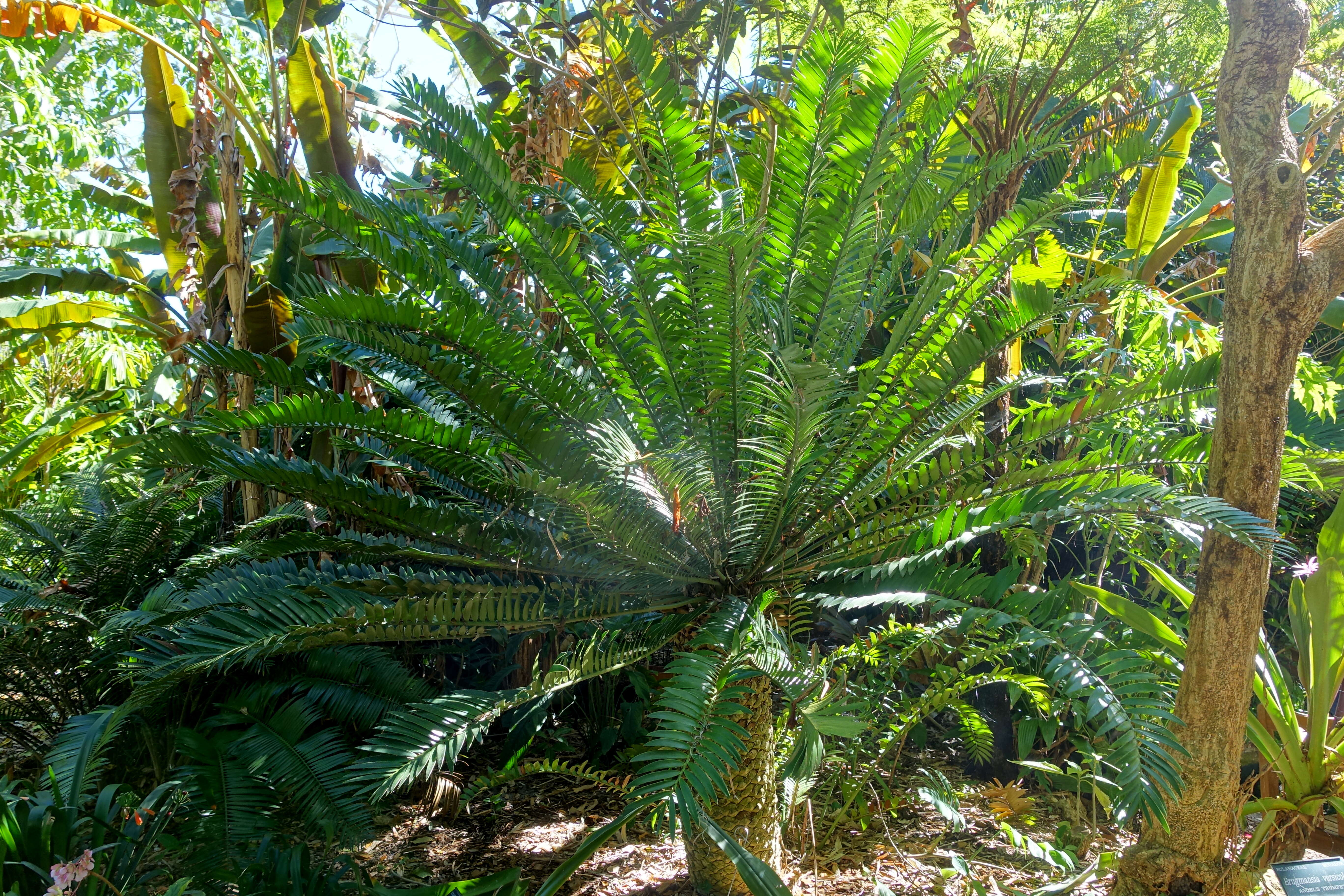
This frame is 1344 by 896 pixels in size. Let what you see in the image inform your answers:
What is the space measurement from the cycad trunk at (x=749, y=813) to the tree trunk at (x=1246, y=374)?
109 centimetres

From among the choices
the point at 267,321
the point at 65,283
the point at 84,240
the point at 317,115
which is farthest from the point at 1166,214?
the point at 84,240

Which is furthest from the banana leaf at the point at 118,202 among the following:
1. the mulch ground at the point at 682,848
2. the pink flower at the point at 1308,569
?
the pink flower at the point at 1308,569

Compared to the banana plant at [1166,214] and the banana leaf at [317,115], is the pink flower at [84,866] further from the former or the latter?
the banana plant at [1166,214]

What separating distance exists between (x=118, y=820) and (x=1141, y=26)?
5.17 metres

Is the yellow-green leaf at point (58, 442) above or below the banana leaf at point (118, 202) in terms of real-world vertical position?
below

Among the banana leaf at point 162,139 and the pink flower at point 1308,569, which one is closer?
the pink flower at point 1308,569

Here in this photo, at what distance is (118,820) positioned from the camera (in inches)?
111

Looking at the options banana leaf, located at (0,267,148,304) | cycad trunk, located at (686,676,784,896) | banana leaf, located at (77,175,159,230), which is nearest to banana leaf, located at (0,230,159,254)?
banana leaf, located at (77,175,159,230)

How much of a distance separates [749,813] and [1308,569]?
176 cm

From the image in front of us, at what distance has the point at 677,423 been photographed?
2650 mm

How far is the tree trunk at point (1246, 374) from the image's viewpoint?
1870 mm

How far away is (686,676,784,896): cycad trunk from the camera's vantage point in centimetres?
248

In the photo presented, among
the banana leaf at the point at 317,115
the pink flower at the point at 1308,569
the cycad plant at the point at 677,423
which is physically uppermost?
the banana leaf at the point at 317,115

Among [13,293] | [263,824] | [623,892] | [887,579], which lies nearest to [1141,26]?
[887,579]
